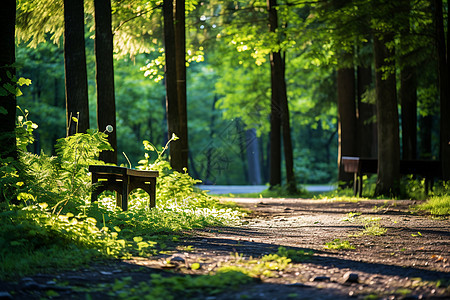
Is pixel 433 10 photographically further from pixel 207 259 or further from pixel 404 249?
pixel 207 259

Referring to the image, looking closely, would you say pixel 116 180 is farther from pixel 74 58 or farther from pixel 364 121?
pixel 364 121

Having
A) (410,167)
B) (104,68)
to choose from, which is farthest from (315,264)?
(410,167)

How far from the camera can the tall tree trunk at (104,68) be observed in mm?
11586

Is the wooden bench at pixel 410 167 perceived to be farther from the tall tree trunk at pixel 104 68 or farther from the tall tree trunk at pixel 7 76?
the tall tree trunk at pixel 7 76

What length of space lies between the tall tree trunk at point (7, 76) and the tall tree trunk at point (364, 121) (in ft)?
52.1

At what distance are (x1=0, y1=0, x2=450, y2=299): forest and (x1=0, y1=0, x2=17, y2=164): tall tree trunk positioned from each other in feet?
0.05

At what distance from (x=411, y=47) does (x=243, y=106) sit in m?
14.9

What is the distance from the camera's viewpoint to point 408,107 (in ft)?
63.2

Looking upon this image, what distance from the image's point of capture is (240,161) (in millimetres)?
50781

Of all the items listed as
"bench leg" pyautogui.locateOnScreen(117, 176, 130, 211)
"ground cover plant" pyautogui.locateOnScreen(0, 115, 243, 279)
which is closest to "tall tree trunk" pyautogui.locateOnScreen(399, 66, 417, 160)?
"ground cover plant" pyautogui.locateOnScreen(0, 115, 243, 279)

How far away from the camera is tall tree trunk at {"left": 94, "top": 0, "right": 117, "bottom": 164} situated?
1159 centimetres

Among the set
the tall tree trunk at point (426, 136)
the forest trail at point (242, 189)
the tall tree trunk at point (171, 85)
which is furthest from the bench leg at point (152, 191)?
the tall tree trunk at point (426, 136)

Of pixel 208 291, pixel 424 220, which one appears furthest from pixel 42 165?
pixel 424 220

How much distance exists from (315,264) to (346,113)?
1548 centimetres
